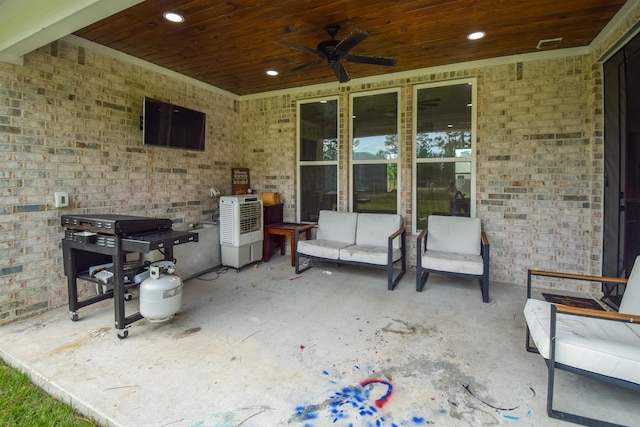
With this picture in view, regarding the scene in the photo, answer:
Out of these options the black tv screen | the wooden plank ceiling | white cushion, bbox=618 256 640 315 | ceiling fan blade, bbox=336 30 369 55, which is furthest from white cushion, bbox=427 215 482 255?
the black tv screen

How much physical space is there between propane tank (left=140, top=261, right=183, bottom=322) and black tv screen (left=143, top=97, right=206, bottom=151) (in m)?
1.98

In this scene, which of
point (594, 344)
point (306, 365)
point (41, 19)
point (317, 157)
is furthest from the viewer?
point (317, 157)

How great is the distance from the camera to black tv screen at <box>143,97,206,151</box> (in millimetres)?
3938

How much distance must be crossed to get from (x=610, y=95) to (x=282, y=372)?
4282mm

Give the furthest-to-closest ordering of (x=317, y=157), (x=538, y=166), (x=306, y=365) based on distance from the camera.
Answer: (x=317, y=157), (x=538, y=166), (x=306, y=365)

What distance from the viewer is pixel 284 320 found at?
3.04 metres

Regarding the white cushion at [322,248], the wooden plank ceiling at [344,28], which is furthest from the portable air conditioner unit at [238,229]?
the wooden plank ceiling at [344,28]

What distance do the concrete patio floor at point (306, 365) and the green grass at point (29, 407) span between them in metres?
0.05

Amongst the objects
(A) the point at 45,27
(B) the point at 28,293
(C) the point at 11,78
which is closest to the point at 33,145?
(C) the point at 11,78

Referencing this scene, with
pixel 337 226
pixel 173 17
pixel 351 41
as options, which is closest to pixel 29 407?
pixel 173 17

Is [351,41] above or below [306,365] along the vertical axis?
above

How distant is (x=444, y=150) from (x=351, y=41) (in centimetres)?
229

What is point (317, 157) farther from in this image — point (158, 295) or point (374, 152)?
point (158, 295)

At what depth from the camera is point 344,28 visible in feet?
10.8
